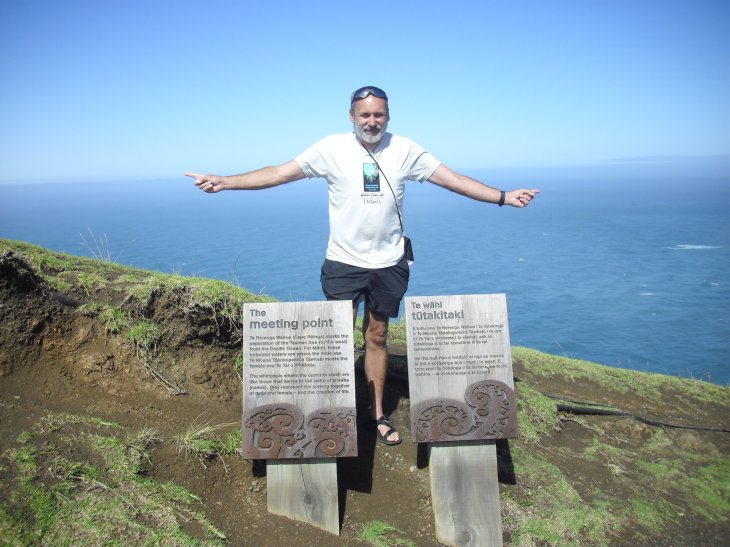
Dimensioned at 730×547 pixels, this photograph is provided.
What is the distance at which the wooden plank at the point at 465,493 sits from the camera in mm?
4180

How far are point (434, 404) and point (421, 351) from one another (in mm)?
439

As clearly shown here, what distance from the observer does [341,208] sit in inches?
177

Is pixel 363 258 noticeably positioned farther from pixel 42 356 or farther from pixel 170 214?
pixel 170 214

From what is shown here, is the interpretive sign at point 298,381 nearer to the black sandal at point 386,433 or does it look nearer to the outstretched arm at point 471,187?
the black sandal at point 386,433

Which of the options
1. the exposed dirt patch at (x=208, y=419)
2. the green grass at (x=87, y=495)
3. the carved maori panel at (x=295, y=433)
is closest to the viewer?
the green grass at (x=87, y=495)

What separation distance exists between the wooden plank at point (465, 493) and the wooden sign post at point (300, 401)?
78 centimetres

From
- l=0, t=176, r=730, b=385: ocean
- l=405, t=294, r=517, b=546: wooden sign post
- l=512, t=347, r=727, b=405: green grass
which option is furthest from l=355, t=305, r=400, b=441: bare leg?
l=512, t=347, r=727, b=405: green grass

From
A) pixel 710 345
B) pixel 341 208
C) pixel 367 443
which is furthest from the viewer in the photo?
pixel 710 345

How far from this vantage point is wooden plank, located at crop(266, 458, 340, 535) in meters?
4.10

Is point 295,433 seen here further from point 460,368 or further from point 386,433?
point 460,368

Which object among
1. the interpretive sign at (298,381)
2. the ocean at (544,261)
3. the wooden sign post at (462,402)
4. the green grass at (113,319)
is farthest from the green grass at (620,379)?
the green grass at (113,319)

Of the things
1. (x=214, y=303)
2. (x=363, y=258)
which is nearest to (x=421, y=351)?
(x=363, y=258)

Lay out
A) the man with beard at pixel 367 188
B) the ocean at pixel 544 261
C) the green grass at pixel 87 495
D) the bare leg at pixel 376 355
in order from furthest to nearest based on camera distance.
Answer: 1. the ocean at pixel 544 261
2. the bare leg at pixel 376 355
3. the man with beard at pixel 367 188
4. the green grass at pixel 87 495

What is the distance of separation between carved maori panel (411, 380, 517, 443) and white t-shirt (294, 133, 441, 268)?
1282 mm
